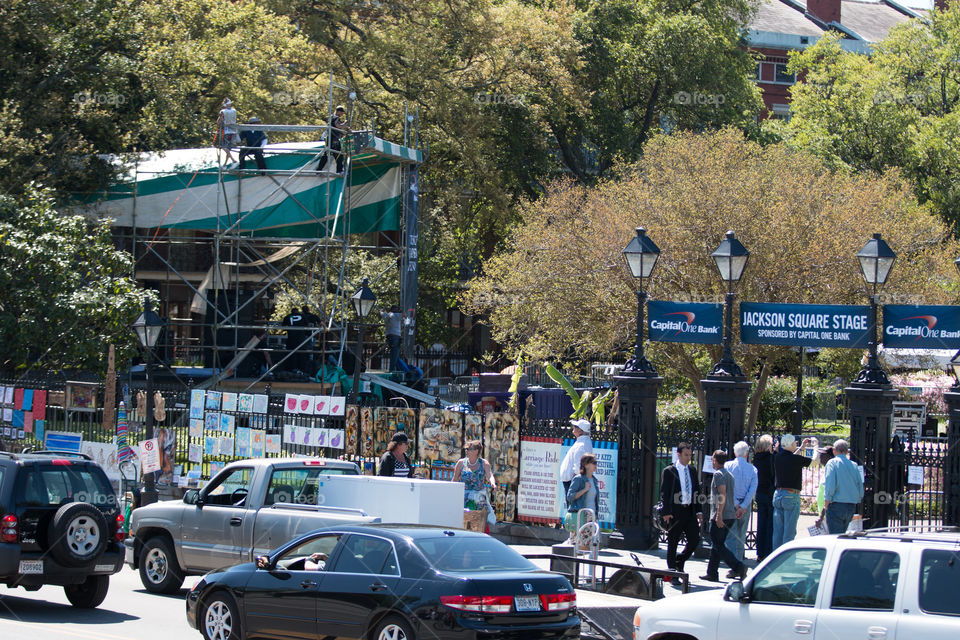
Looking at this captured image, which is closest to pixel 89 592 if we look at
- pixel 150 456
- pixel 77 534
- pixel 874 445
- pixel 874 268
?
pixel 77 534

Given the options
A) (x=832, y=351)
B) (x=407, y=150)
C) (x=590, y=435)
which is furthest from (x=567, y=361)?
(x=590, y=435)

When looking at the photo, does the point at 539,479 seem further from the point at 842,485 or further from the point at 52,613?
the point at 52,613

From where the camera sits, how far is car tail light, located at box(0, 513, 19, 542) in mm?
11414

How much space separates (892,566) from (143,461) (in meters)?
14.1

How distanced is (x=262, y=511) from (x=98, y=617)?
2047 mm

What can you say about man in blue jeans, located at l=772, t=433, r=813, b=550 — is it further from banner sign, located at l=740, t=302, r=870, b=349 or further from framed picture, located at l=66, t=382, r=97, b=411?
framed picture, located at l=66, t=382, r=97, b=411

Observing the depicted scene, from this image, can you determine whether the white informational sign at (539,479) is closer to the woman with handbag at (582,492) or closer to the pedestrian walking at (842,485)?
the woman with handbag at (582,492)

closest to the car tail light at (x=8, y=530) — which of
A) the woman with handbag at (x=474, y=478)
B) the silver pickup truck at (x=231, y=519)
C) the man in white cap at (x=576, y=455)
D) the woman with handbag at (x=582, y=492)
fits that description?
the silver pickup truck at (x=231, y=519)

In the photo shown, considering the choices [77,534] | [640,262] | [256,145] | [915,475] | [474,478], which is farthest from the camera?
[256,145]

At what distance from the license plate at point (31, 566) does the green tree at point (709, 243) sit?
2000 cm

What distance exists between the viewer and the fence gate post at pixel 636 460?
1577 centimetres

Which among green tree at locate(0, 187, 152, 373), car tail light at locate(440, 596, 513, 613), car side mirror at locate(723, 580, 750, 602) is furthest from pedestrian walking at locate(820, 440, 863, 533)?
green tree at locate(0, 187, 152, 373)

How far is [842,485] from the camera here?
13.2 meters

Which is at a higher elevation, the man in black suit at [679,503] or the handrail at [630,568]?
the man in black suit at [679,503]
